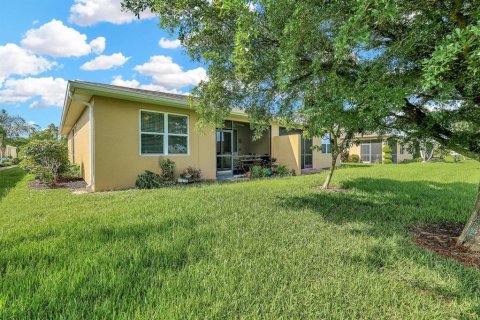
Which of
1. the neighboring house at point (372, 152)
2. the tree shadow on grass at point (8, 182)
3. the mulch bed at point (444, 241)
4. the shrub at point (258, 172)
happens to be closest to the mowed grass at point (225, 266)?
the mulch bed at point (444, 241)

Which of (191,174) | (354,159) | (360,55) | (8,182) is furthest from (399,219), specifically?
(354,159)

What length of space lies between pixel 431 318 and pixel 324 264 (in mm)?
1095

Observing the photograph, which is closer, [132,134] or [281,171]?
[132,134]

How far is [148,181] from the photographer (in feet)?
30.4

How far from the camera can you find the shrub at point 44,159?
9.94 meters

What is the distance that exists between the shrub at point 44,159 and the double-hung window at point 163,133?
4032 millimetres

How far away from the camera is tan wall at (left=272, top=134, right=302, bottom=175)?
1475cm

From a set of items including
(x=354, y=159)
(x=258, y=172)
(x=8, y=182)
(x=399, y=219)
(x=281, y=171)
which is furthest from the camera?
(x=354, y=159)

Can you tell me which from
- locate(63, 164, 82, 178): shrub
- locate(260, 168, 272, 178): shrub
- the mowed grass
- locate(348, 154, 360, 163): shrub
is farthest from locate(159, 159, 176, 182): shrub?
locate(348, 154, 360, 163): shrub

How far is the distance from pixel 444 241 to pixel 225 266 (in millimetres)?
3688

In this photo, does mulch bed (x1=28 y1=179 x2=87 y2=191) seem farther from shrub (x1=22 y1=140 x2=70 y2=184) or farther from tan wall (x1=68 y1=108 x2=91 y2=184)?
tan wall (x1=68 y1=108 x2=91 y2=184)

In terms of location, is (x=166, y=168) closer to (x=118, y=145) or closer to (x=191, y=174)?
(x=191, y=174)

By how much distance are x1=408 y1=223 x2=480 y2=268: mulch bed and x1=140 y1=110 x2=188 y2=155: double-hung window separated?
8.48 m

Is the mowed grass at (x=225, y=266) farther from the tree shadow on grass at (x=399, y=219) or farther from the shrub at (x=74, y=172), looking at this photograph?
the shrub at (x=74, y=172)
